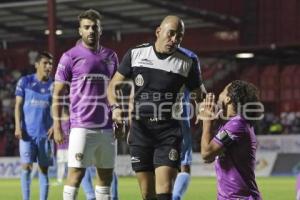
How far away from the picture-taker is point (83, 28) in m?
6.59

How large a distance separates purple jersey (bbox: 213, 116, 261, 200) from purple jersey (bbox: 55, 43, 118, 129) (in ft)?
5.53

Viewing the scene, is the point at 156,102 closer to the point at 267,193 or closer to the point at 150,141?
the point at 150,141

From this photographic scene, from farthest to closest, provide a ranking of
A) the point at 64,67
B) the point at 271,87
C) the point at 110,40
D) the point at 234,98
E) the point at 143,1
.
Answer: the point at 110,40 < the point at 271,87 < the point at 143,1 < the point at 64,67 < the point at 234,98

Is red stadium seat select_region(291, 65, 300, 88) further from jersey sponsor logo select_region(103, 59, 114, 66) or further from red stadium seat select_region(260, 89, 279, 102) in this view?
jersey sponsor logo select_region(103, 59, 114, 66)

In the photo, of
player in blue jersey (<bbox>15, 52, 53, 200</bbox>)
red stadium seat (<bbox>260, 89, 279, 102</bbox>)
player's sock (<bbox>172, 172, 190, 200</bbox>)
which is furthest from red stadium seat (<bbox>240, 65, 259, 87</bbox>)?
player's sock (<bbox>172, 172, 190, 200</bbox>)

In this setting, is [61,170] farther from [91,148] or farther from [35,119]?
[91,148]

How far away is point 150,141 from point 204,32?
2289cm

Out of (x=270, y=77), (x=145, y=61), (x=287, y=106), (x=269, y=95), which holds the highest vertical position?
(x=270, y=77)

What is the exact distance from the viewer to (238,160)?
5.25 meters

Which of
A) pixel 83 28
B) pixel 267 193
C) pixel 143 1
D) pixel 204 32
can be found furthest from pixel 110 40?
pixel 83 28

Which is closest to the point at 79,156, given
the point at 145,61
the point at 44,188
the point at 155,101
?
the point at 155,101

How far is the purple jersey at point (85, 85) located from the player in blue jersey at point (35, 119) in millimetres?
2648

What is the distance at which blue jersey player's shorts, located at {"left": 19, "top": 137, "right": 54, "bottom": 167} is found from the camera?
30.5ft

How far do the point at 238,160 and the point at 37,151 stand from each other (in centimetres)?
468
